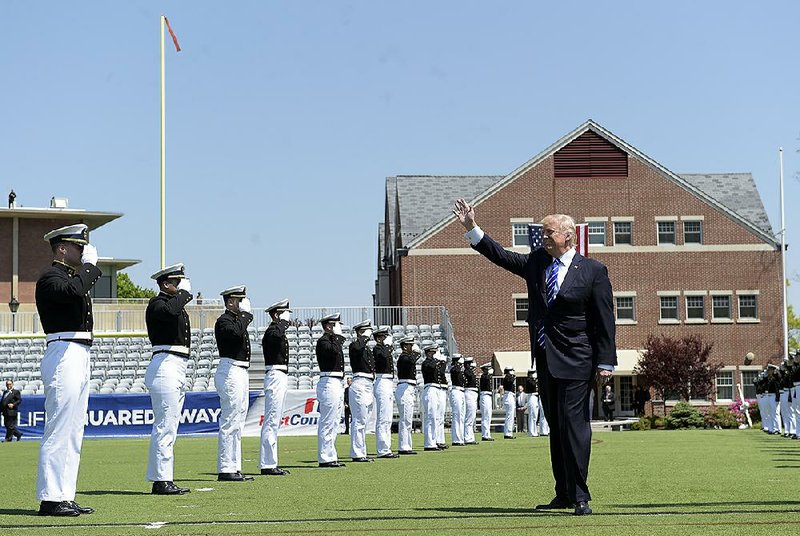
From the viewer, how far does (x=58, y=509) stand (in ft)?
35.5

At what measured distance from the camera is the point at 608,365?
1051cm

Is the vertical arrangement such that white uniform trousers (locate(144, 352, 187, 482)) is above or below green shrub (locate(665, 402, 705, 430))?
above

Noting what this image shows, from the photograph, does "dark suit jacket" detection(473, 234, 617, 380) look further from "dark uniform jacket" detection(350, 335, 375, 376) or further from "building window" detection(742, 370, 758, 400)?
"building window" detection(742, 370, 758, 400)

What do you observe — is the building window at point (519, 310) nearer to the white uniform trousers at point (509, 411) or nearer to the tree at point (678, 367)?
the tree at point (678, 367)

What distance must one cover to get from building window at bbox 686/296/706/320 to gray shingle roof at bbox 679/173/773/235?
5.05 metres

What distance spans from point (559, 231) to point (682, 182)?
50358 mm

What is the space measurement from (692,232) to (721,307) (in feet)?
12.2

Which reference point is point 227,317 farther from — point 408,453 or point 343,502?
point 408,453

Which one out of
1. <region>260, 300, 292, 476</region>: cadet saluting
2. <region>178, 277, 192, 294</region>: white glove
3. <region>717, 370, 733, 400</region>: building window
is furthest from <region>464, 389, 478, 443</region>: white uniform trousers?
<region>717, 370, 733, 400</region>: building window

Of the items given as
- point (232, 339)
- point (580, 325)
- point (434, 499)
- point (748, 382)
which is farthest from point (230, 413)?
point (748, 382)

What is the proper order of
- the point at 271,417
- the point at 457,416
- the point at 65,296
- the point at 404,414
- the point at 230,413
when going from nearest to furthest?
the point at 65,296, the point at 230,413, the point at 271,417, the point at 404,414, the point at 457,416

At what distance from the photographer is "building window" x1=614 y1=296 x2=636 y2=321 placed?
193 feet

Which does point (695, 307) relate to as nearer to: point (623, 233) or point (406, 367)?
point (623, 233)

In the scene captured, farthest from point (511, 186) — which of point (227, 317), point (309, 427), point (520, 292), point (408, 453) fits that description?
point (227, 317)
